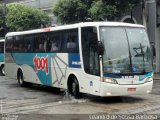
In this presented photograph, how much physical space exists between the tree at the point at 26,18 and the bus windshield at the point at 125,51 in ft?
85.8

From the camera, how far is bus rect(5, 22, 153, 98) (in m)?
14.0

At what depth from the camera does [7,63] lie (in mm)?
23016

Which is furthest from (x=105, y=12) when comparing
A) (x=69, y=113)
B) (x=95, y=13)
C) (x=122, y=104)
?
(x=69, y=113)

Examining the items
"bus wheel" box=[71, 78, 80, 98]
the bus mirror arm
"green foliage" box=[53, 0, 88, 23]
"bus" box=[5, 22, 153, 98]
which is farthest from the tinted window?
"green foliage" box=[53, 0, 88, 23]

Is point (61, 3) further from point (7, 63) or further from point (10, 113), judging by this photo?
point (10, 113)

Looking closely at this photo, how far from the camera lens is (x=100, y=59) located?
14.1 m

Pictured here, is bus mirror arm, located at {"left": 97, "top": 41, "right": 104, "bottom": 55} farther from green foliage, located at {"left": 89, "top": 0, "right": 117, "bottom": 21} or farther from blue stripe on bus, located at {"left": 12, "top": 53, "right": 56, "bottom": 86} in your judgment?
green foliage, located at {"left": 89, "top": 0, "right": 117, "bottom": 21}

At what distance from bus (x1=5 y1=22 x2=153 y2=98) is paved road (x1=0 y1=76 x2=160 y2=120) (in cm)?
47

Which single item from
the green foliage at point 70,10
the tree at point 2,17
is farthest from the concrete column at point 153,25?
the tree at point 2,17

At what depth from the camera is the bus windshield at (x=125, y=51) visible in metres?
14.0

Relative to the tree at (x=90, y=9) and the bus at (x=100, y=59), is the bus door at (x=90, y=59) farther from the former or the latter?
the tree at (x=90, y=9)

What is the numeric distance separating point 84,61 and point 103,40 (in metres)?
1.25

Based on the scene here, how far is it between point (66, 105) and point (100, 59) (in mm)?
1947

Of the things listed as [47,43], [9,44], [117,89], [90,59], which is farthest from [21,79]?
[117,89]
